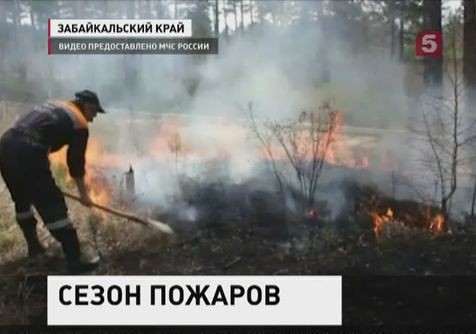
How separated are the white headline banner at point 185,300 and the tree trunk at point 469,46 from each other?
1.31m

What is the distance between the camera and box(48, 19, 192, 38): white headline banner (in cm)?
230

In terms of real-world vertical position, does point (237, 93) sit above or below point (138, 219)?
above

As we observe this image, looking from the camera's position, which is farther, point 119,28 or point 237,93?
point 237,93

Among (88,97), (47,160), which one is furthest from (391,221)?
(47,160)

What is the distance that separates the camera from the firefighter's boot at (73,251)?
242 centimetres

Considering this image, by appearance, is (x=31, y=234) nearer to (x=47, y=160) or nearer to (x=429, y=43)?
(x=47, y=160)


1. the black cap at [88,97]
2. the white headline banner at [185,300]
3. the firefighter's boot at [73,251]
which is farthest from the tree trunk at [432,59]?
the firefighter's boot at [73,251]

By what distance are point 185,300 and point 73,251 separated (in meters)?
0.64

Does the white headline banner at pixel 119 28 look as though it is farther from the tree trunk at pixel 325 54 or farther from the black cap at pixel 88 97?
the tree trunk at pixel 325 54

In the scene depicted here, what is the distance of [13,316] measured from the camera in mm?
2459

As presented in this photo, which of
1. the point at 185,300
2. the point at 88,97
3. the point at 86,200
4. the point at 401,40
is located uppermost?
the point at 401,40

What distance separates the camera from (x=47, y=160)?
2365 millimetres
